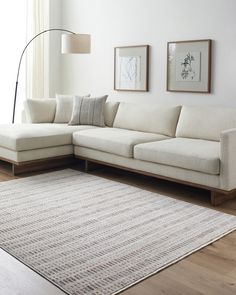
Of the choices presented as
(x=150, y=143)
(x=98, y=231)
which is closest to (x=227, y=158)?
(x=150, y=143)

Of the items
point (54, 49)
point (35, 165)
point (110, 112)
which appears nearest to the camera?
point (35, 165)

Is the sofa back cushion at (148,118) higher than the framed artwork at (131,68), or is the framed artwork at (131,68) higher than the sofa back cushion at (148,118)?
the framed artwork at (131,68)

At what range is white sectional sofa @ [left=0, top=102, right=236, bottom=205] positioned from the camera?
336cm

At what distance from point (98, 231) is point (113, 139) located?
147 cm

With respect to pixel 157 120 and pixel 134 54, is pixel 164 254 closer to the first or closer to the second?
→ pixel 157 120

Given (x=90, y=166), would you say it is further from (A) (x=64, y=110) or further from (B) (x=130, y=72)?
(B) (x=130, y=72)

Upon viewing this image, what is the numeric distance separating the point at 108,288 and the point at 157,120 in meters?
2.70

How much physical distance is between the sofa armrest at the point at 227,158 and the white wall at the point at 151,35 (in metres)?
1.14

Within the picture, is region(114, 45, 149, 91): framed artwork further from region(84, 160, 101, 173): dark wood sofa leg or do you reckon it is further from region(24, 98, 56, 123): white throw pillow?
region(84, 160, 101, 173): dark wood sofa leg

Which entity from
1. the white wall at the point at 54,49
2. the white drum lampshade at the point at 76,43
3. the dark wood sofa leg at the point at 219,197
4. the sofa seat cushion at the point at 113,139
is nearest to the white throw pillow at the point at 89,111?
the sofa seat cushion at the point at 113,139

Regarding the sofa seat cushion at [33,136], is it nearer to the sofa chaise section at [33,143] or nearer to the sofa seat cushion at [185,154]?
the sofa chaise section at [33,143]

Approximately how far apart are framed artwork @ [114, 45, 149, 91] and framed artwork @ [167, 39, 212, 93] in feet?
1.26

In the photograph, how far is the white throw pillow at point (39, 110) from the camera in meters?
5.15

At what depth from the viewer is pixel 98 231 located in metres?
2.84
